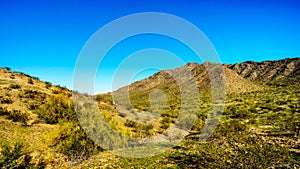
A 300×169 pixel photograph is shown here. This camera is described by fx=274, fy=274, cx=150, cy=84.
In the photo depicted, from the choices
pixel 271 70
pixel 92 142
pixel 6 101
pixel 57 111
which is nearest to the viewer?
pixel 92 142

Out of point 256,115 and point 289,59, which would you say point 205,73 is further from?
point 256,115

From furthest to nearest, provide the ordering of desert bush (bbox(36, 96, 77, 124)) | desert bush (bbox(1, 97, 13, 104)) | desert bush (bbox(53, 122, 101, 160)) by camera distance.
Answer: desert bush (bbox(1, 97, 13, 104)) → desert bush (bbox(36, 96, 77, 124)) → desert bush (bbox(53, 122, 101, 160))

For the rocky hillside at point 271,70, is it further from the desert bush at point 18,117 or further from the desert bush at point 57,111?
the desert bush at point 18,117

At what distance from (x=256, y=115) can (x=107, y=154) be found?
89.0 feet

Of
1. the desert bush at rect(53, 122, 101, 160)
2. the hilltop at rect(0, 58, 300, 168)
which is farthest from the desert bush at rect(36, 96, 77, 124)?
the desert bush at rect(53, 122, 101, 160)

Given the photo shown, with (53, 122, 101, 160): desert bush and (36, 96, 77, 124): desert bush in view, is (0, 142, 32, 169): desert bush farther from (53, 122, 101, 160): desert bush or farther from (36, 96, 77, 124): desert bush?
(36, 96, 77, 124): desert bush

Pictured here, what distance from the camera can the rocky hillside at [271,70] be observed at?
108 meters

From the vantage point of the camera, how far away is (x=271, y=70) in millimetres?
127688

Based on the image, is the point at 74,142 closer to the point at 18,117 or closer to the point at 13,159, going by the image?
the point at 13,159

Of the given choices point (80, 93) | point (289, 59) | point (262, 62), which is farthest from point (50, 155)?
point (262, 62)

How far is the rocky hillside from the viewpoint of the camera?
108 meters

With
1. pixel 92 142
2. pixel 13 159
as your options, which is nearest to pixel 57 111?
pixel 92 142

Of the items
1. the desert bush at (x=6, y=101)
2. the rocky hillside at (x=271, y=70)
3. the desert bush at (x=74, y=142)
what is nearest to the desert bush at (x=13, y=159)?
the desert bush at (x=74, y=142)

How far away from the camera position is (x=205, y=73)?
338 ft
